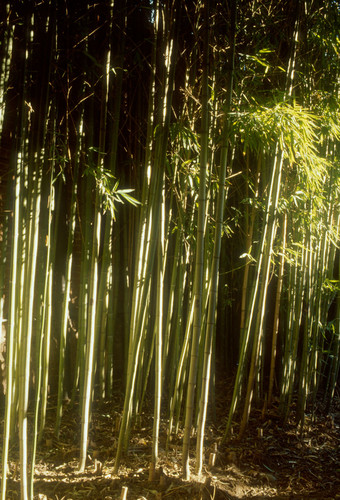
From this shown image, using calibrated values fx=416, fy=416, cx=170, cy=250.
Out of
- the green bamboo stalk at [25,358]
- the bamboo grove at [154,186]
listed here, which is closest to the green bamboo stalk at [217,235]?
the bamboo grove at [154,186]

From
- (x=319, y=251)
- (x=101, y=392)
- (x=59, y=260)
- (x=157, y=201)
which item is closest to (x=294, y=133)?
(x=157, y=201)

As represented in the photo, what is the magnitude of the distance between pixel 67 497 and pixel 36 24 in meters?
2.32

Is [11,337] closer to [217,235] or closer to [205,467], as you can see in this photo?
[217,235]

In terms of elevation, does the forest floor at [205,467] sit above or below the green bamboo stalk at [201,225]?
below

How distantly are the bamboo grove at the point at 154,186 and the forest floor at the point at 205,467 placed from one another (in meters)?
0.09

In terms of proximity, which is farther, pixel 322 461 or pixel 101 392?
pixel 101 392

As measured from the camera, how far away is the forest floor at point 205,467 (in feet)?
6.83

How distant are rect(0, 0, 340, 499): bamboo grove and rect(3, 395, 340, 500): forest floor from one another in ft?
→ 0.28

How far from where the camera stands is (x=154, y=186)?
6.96 ft

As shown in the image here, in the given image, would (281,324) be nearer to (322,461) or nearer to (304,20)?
(322,461)

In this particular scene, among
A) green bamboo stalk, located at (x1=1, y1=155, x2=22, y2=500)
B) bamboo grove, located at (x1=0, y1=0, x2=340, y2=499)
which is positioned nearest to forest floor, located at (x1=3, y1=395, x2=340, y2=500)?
bamboo grove, located at (x1=0, y1=0, x2=340, y2=499)

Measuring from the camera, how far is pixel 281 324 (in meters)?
3.89

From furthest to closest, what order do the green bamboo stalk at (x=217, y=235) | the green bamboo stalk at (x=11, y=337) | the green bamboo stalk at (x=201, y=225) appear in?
the green bamboo stalk at (x=217, y=235), the green bamboo stalk at (x=201, y=225), the green bamboo stalk at (x=11, y=337)

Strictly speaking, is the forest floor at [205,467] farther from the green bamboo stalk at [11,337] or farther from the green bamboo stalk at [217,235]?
the green bamboo stalk at [11,337]
